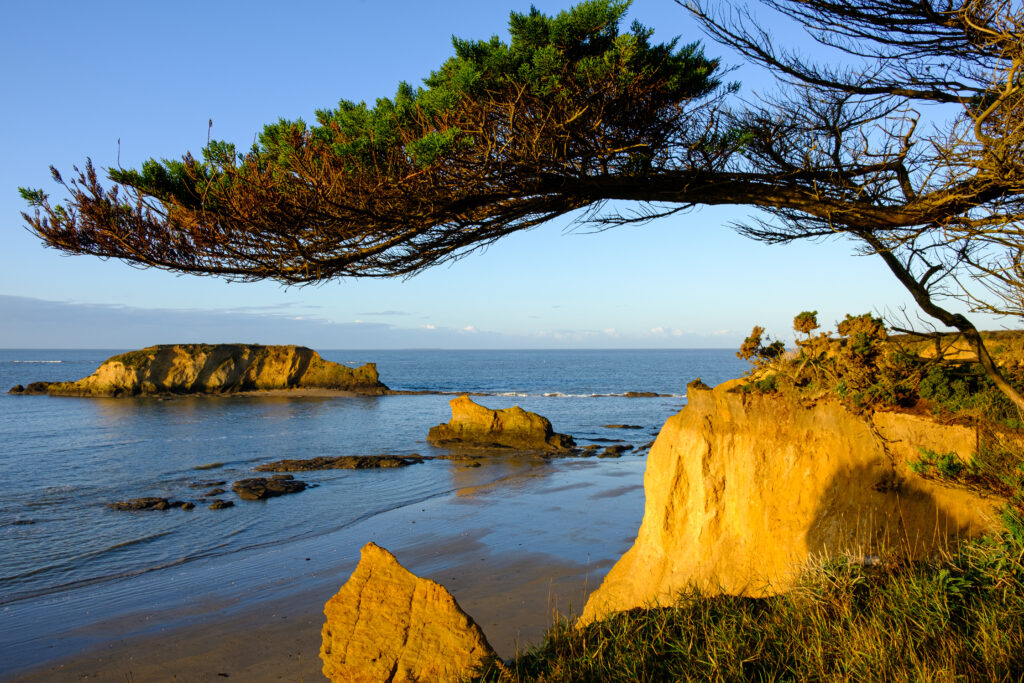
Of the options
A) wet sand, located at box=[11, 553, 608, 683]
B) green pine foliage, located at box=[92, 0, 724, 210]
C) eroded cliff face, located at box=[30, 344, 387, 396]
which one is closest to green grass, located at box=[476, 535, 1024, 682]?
wet sand, located at box=[11, 553, 608, 683]

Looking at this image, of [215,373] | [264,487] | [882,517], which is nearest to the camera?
[882,517]

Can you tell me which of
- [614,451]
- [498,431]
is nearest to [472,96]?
[614,451]

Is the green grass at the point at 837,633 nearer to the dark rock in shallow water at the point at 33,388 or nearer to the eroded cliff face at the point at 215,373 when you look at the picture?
the eroded cliff face at the point at 215,373

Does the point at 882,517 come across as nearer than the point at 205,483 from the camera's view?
Yes

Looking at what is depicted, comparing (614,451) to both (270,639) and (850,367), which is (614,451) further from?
(850,367)

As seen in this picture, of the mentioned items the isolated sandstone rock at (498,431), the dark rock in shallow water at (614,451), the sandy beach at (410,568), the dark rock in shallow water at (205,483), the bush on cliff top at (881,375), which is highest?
the bush on cliff top at (881,375)

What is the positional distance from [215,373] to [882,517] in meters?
63.7

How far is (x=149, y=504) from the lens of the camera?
19031 mm

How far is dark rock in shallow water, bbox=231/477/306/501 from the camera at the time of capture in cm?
2028

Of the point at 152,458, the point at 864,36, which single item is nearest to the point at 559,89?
the point at 864,36

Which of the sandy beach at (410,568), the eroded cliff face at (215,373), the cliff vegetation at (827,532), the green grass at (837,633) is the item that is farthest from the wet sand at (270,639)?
the eroded cliff face at (215,373)

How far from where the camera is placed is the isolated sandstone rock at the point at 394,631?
5.86 metres

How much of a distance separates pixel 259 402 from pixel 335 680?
53965mm

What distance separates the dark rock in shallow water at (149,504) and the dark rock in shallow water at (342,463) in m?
5.82
